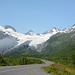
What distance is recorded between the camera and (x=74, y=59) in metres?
163

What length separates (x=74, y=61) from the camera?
520ft

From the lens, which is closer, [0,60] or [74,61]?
[0,60]

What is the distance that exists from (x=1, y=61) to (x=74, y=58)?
110 metres

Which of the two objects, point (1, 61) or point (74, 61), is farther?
point (74, 61)

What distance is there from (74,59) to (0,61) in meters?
107

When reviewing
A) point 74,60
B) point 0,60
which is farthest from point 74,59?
point 0,60

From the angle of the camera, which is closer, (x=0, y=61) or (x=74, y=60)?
(x=0, y=61)

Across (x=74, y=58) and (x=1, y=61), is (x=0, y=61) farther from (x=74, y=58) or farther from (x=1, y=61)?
(x=74, y=58)

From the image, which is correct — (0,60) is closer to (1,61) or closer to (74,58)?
(1,61)

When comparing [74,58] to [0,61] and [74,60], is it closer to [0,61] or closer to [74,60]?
[74,60]

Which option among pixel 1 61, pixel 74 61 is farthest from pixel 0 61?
pixel 74 61

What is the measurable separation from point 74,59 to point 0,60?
107 metres

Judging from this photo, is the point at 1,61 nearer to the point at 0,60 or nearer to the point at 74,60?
the point at 0,60

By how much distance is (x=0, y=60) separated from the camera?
232 feet
